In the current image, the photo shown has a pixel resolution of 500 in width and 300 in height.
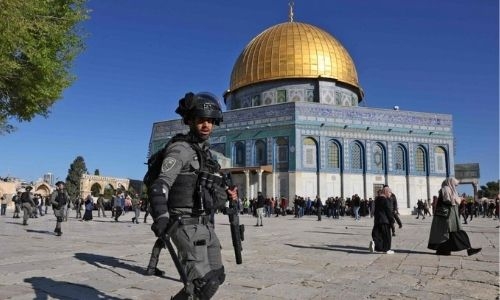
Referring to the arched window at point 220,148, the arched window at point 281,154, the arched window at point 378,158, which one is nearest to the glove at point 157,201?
the arched window at point 281,154

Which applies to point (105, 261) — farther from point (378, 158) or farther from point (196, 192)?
point (378, 158)

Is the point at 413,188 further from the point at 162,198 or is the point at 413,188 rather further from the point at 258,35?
the point at 162,198

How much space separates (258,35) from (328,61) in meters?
6.98

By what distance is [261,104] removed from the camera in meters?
36.6

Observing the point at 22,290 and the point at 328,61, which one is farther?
the point at 328,61

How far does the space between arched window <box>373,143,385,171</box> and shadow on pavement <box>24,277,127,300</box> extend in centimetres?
3084

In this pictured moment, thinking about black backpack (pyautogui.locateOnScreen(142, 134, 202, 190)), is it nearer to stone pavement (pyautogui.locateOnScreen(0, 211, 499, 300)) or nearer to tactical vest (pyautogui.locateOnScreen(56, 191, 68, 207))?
stone pavement (pyautogui.locateOnScreen(0, 211, 499, 300))

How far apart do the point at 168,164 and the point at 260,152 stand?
102ft

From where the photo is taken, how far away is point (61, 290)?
454 cm

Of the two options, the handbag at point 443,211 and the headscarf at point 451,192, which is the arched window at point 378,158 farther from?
the handbag at point 443,211

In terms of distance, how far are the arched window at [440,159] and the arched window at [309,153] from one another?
974 cm

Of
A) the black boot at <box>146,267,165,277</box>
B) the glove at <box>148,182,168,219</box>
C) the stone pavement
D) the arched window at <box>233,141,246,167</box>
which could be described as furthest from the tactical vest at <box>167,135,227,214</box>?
the arched window at <box>233,141,246,167</box>

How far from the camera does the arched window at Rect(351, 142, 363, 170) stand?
33.3 m

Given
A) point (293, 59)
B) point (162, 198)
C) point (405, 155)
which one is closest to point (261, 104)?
point (293, 59)
